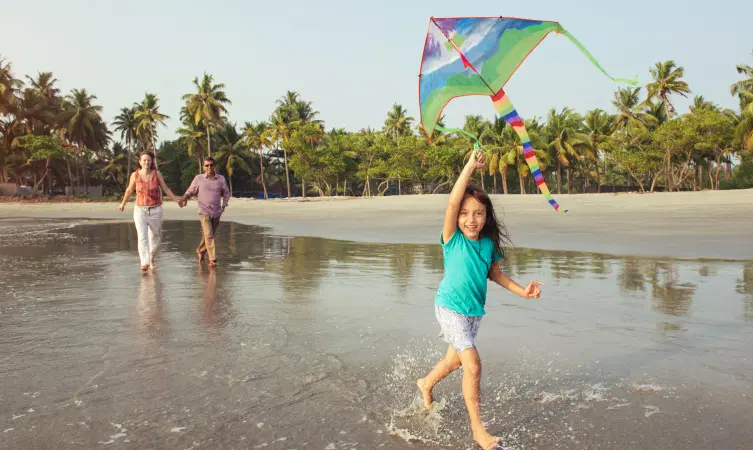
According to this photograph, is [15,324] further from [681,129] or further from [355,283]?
[681,129]

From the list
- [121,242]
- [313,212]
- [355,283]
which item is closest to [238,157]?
[313,212]

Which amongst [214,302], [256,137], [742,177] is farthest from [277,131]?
[214,302]

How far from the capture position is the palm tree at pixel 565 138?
61.4 m

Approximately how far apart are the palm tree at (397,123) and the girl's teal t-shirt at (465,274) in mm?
74783

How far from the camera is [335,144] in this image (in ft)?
203

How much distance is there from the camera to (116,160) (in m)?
71.2

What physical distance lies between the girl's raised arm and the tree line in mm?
52549

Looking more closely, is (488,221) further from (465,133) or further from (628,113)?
(628,113)

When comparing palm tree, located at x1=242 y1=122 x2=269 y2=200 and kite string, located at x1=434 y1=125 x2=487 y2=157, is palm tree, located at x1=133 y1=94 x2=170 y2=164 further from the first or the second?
kite string, located at x1=434 y1=125 x2=487 y2=157

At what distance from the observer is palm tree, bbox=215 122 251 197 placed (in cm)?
6894

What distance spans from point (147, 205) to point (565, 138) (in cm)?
5851

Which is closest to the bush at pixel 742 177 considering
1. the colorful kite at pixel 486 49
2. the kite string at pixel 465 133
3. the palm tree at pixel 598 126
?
the palm tree at pixel 598 126

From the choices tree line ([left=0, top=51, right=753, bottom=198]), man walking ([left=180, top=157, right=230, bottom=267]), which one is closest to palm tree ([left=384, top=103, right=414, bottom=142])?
tree line ([left=0, top=51, right=753, bottom=198])

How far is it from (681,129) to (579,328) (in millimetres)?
50180
